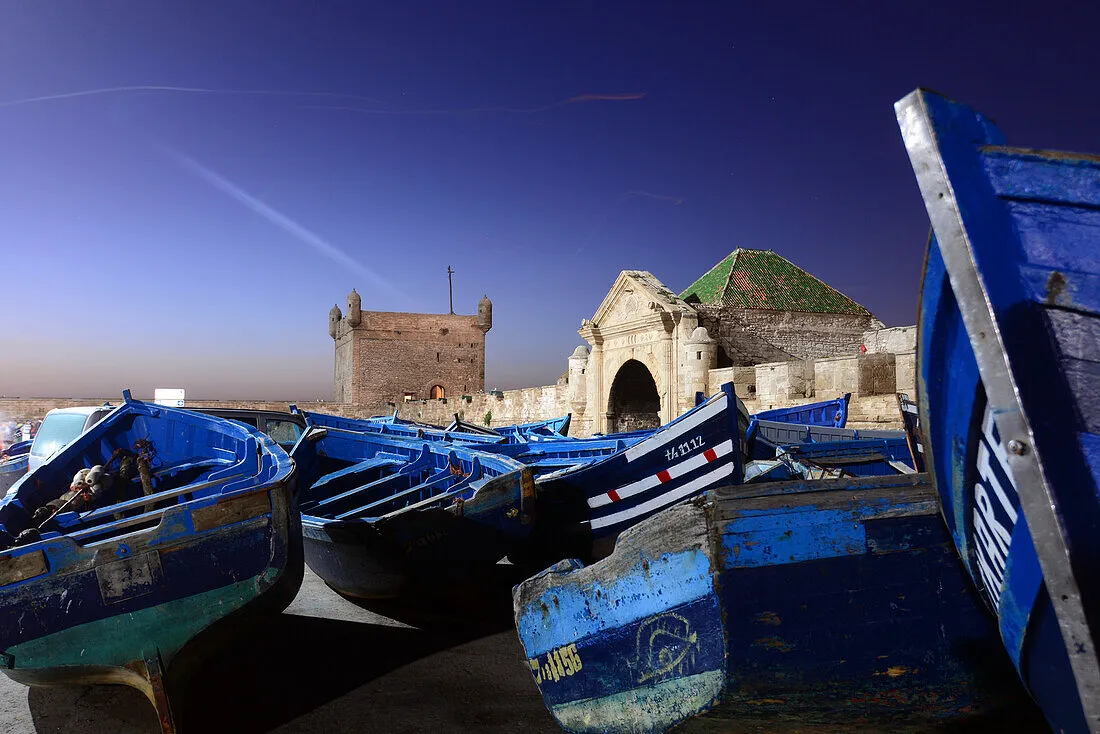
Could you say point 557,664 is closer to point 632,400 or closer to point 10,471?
point 10,471

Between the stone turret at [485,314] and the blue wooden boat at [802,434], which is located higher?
the stone turret at [485,314]

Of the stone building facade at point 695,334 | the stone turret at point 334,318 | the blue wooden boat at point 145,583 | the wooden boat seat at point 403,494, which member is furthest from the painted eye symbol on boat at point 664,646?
the stone turret at point 334,318

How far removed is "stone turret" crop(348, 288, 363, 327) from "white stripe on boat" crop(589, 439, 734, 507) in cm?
3481

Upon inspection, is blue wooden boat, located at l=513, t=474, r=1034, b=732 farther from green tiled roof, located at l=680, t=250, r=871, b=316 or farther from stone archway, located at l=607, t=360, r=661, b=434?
green tiled roof, located at l=680, t=250, r=871, b=316

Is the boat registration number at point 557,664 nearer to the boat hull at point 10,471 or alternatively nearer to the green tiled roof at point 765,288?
the boat hull at point 10,471

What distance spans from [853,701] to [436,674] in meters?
2.53

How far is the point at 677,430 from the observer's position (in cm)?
552

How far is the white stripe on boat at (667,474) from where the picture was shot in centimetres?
544

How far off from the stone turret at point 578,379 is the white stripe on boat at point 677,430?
12.3 metres

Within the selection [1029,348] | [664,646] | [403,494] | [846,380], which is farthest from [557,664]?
[846,380]

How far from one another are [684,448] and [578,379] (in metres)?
12.6

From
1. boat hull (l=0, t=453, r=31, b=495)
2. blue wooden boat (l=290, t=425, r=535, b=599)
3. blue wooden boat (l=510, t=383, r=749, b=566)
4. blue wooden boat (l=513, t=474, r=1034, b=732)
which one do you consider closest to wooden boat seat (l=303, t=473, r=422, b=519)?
blue wooden boat (l=290, t=425, r=535, b=599)

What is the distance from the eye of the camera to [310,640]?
Answer: 4465 millimetres

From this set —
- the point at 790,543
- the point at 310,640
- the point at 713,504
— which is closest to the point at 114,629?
the point at 310,640
